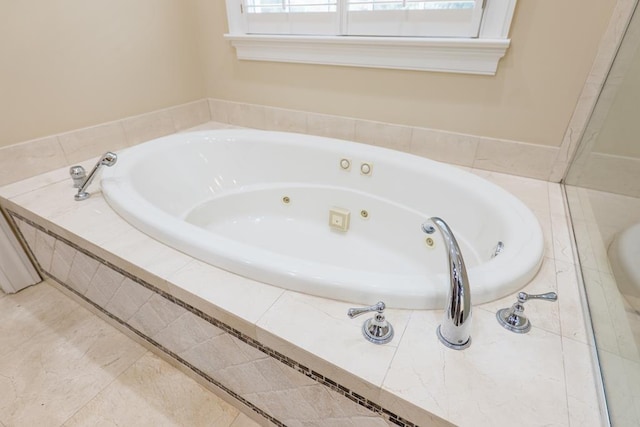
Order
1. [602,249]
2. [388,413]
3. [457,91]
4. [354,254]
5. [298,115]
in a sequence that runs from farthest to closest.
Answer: [298,115], [354,254], [457,91], [602,249], [388,413]

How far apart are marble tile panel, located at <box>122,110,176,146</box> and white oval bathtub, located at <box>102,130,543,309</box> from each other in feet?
0.67

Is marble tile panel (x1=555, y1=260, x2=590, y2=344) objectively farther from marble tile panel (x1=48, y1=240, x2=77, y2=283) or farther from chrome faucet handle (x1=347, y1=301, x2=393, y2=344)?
marble tile panel (x1=48, y1=240, x2=77, y2=283)

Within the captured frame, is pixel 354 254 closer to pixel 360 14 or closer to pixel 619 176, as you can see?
pixel 619 176

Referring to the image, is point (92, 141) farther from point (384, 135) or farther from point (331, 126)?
point (384, 135)

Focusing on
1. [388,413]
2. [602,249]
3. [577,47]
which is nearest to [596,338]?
[602,249]

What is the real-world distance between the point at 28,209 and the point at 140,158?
478 millimetres

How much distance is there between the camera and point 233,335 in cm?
85

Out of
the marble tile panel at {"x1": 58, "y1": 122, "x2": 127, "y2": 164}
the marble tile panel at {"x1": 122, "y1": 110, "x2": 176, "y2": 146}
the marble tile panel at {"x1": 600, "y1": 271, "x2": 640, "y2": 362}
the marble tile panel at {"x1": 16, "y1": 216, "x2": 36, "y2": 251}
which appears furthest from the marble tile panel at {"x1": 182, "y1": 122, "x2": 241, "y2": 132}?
the marble tile panel at {"x1": 600, "y1": 271, "x2": 640, "y2": 362}

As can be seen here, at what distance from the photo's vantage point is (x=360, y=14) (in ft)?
5.04

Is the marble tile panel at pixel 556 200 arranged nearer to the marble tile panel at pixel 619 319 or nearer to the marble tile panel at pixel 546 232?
Result: the marble tile panel at pixel 546 232

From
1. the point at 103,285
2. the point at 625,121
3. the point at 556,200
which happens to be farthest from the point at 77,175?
the point at 625,121

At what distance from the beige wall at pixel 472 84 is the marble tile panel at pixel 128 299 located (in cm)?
129

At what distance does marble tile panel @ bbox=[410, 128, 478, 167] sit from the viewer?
1.54 metres

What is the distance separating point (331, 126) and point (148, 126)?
1074 mm
